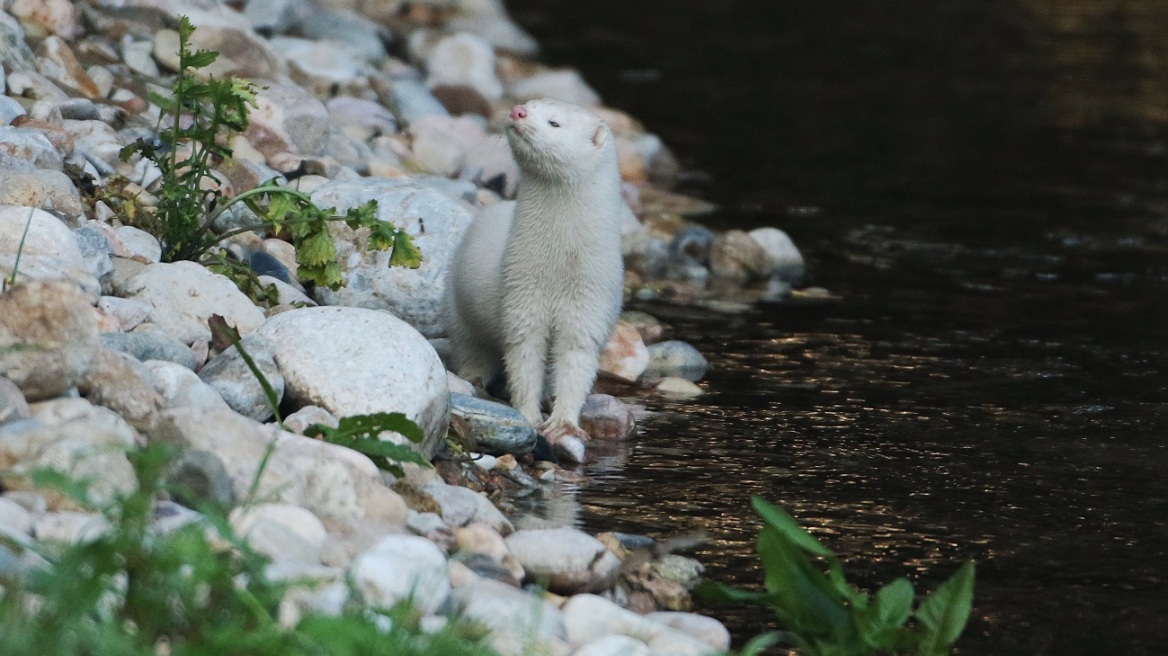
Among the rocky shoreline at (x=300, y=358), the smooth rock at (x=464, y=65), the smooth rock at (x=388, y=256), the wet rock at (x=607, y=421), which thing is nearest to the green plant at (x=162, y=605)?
the rocky shoreline at (x=300, y=358)

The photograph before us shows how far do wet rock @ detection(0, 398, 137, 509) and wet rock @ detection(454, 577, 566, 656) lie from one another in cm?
81

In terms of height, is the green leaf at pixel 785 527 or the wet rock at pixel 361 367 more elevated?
the green leaf at pixel 785 527

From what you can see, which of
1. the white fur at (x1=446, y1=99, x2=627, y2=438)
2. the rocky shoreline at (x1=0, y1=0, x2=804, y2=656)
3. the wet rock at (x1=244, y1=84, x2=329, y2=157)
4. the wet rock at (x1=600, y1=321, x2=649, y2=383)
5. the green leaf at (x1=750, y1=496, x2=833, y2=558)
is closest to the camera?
the rocky shoreline at (x1=0, y1=0, x2=804, y2=656)

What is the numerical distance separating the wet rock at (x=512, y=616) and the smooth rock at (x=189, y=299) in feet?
5.37

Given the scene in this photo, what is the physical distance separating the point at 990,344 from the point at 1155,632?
3.23m

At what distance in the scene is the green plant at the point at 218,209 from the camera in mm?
5383

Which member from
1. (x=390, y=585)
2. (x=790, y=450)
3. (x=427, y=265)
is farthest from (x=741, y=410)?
(x=390, y=585)

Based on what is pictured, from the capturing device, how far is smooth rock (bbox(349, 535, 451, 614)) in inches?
146

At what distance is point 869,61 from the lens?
16.0 m

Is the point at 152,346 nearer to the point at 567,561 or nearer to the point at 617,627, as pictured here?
the point at 567,561

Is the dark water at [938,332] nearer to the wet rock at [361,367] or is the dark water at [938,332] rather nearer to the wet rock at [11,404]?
the wet rock at [361,367]

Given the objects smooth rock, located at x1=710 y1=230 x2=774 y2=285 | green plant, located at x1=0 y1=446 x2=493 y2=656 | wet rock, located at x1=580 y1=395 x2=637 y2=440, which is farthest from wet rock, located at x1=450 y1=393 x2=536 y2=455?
smooth rock, located at x1=710 y1=230 x2=774 y2=285

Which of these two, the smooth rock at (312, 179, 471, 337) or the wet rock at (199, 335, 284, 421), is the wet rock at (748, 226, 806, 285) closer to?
the smooth rock at (312, 179, 471, 337)

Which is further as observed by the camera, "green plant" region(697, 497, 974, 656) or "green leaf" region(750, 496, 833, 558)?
"green leaf" region(750, 496, 833, 558)
